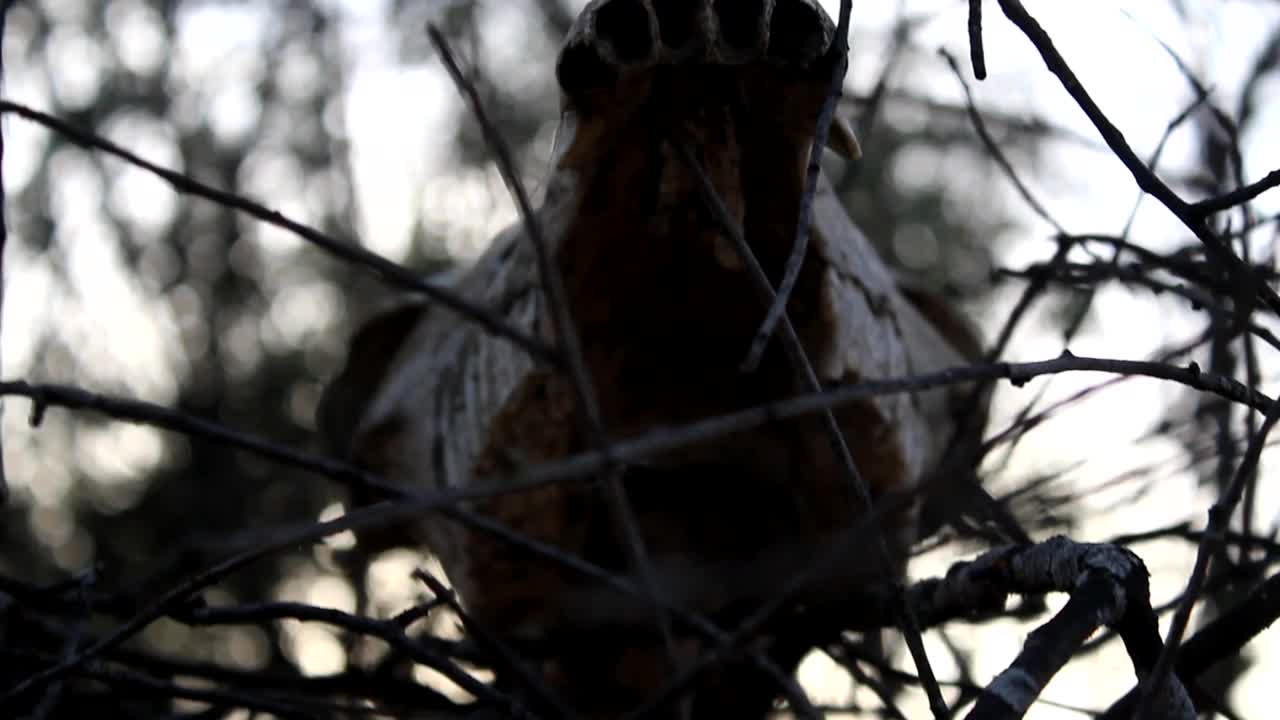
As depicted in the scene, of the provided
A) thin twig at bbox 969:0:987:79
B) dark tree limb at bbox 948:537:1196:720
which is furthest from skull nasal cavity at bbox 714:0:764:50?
dark tree limb at bbox 948:537:1196:720

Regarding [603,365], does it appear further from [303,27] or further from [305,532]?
[303,27]

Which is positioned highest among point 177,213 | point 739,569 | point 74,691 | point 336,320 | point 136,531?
point 177,213

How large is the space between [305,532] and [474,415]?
1461 mm

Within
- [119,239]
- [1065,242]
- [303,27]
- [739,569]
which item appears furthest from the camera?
[303,27]

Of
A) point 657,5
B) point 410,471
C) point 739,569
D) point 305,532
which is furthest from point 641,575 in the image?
point 410,471

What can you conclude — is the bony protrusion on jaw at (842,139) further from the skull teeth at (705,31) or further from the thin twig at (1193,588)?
the thin twig at (1193,588)

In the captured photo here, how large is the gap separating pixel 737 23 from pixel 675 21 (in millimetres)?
69

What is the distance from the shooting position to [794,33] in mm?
1688

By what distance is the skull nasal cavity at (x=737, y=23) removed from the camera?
168cm

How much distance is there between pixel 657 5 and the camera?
169cm

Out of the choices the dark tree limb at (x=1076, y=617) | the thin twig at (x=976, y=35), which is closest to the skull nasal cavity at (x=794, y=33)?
the thin twig at (x=976, y=35)

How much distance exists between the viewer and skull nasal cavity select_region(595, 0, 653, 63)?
5.54ft

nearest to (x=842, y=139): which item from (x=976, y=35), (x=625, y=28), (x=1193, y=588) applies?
(x=625, y=28)

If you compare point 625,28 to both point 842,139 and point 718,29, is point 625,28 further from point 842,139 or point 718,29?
point 842,139
